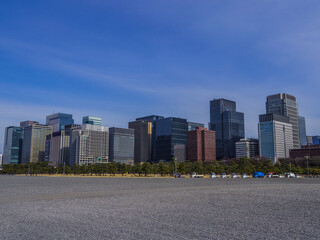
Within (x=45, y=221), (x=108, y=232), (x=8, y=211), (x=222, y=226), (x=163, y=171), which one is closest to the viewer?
(x=108, y=232)

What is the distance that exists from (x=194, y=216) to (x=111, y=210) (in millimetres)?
4357

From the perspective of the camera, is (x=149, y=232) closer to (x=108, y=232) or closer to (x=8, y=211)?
(x=108, y=232)

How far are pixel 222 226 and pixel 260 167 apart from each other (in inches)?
3664

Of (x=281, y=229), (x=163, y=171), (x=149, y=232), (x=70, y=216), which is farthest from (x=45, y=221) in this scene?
(x=163, y=171)

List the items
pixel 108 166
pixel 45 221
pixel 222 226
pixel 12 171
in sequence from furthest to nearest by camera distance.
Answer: pixel 12 171 < pixel 108 166 < pixel 45 221 < pixel 222 226

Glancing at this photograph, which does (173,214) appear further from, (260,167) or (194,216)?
(260,167)

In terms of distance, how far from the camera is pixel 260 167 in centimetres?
9912

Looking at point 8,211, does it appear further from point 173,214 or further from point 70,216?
point 173,214

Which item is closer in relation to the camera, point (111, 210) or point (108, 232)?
point (108, 232)

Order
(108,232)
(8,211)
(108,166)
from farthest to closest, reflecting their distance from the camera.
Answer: (108,166)
(8,211)
(108,232)

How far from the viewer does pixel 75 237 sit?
32.5 feet

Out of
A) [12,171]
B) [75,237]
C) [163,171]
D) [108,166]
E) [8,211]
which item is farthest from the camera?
[12,171]

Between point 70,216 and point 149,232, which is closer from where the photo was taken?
point 149,232

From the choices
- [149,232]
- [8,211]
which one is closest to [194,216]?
[149,232]
